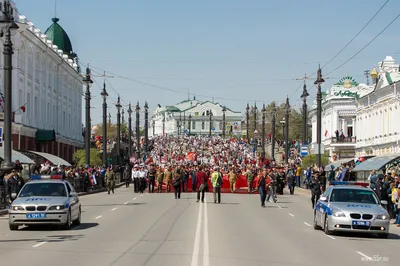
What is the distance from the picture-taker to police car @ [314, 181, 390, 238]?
19.7m

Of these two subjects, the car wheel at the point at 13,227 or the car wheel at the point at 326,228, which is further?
the car wheel at the point at 13,227

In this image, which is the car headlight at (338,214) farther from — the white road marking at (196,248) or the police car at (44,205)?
the police car at (44,205)

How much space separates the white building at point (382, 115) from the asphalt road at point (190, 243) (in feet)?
118

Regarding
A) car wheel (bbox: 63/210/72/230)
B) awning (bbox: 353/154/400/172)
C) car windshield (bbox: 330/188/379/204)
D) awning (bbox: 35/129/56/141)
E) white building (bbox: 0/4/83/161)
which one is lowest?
car wheel (bbox: 63/210/72/230)

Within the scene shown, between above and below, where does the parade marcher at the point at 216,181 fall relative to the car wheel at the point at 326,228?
above

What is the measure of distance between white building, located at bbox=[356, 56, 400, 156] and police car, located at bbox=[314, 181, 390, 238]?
3881 centimetres

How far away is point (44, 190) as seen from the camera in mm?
22031

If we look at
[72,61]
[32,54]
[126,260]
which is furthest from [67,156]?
[126,260]

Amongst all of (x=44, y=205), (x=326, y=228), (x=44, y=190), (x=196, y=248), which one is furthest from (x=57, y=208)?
(x=326, y=228)

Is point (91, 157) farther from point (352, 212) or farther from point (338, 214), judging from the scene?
point (352, 212)

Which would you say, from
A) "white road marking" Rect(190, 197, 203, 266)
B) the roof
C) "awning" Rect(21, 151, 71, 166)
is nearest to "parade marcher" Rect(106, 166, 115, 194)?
"awning" Rect(21, 151, 71, 166)

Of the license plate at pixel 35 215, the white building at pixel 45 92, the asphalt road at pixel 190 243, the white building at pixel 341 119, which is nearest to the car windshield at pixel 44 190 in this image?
the asphalt road at pixel 190 243

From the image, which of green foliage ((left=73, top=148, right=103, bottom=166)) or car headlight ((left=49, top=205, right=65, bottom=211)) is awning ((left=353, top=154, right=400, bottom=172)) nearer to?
car headlight ((left=49, top=205, right=65, bottom=211))

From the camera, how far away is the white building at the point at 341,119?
3184 inches
